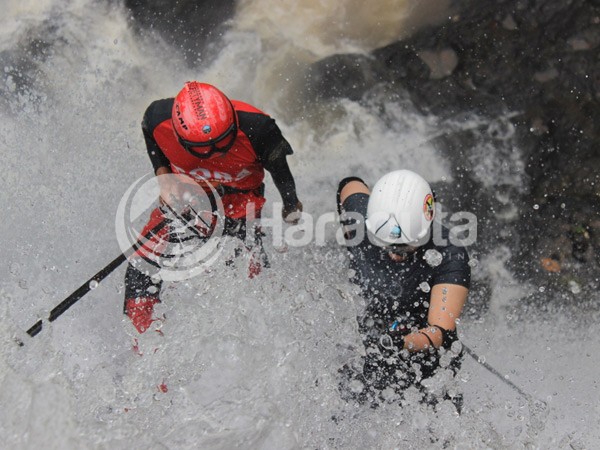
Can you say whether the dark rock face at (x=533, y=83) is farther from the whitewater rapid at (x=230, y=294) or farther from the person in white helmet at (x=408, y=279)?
the person in white helmet at (x=408, y=279)

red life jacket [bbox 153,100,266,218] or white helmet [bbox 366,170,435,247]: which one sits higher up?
red life jacket [bbox 153,100,266,218]

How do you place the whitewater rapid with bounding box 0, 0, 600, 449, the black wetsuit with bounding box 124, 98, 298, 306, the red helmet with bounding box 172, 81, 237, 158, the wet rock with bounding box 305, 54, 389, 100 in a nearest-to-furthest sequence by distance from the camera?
the red helmet with bounding box 172, 81, 237, 158 < the whitewater rapid with bounding box 0, 0, 600, 449 < the black wetsuit with bounding box 124, 98, 298, 306 < the wet rock with bounding box 305, 54, 389, 100

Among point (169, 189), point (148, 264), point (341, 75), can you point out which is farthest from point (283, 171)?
point (341, 75)

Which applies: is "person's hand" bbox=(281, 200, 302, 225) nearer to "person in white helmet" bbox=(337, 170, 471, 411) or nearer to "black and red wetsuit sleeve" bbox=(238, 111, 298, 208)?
"black and red wetsuit sleeve" bbox=(238, 111, 298, 208)

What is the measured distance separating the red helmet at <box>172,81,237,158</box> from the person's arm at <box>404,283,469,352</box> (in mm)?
1613

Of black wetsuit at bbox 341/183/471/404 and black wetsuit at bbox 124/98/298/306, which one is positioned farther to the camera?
black wetsuit at bbox 124/98/298/306

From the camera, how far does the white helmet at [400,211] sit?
13.1 ft

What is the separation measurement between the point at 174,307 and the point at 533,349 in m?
3.17

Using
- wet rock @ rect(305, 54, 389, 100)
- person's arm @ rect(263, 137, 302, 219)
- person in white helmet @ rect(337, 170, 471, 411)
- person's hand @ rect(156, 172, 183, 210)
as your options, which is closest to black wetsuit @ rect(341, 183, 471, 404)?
person in white helmet @ rect(337, 170, 471, 411)

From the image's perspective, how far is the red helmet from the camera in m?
4.31

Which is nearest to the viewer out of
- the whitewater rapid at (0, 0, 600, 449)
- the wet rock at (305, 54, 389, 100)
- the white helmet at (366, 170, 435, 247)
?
the white helmet at (366, 170, 435, 247)

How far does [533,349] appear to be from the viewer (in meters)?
6.07

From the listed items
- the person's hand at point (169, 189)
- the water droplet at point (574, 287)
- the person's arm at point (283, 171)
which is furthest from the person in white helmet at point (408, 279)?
the water droplet at point (574, 287)

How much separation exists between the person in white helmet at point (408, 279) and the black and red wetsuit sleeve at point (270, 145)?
71 cm
